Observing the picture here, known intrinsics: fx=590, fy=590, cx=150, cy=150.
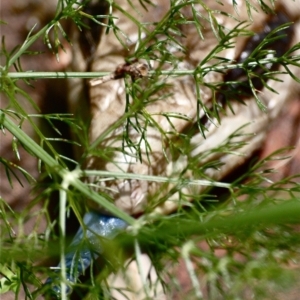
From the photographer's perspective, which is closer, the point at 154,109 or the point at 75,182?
the point at 75,182

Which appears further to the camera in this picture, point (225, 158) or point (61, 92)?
point (61, 92)

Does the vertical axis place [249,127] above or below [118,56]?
below

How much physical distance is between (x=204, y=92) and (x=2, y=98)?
70cm

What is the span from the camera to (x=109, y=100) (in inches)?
53.9

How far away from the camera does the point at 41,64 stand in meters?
1.81

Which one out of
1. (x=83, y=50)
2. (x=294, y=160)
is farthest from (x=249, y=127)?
(x=83, y=50)

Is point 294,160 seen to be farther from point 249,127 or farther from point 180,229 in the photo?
point 180,229

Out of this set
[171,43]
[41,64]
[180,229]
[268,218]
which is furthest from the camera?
[41,64]

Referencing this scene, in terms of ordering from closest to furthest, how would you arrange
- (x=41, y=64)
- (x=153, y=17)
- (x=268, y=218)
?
(x=268, y=218) → (x=153, y=17) → (x=41, y=64)

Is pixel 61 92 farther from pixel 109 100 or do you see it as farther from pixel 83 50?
pixel 109 100

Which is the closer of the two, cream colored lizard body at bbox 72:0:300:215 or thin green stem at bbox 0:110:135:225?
thin green stem at bbox 0:110:135:225

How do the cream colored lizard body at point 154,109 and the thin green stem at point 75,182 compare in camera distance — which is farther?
the cream colored lizard body at point 154,109

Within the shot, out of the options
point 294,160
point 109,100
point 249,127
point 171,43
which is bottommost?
point 294,160

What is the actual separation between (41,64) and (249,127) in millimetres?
699
